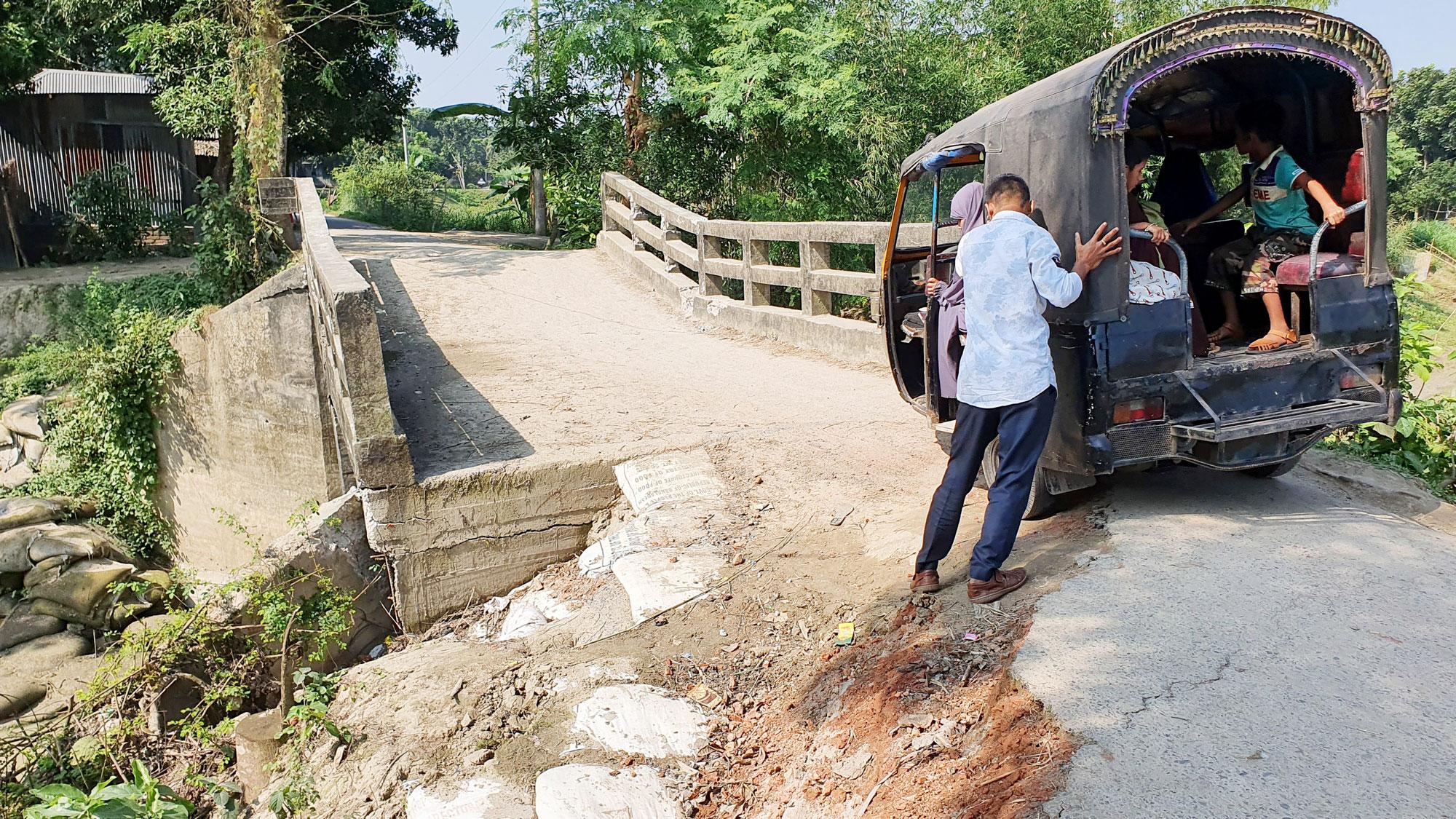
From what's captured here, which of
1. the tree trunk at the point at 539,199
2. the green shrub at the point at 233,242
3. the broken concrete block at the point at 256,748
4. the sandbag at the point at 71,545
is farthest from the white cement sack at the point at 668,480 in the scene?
the tree trunk at the point at 539,199

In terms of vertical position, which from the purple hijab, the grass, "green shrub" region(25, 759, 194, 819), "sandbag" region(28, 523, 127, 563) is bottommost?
"sandbag" region(28, 523, 127, 563)

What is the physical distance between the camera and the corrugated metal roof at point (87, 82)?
1909 centimetres

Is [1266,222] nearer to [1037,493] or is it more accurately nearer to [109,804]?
[1037,493]

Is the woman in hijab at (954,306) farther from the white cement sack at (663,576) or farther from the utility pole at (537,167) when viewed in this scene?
the utility pole at (537,167)

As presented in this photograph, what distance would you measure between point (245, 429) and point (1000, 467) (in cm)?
1002

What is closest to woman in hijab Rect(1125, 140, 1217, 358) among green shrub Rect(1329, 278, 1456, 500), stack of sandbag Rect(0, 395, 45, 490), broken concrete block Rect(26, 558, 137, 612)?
green shrub Rect(1329, 278, 1456, 500)

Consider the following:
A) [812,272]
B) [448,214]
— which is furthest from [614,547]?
[448,214]

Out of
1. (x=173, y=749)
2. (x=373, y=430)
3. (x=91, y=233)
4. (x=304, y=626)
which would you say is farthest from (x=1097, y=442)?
(x=91, y=233)

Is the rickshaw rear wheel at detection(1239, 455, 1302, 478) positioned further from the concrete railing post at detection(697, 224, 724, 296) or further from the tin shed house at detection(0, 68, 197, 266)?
the tin shed house at detection(0, 68, 197, 266)

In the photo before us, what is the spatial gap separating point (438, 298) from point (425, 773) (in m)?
8.46

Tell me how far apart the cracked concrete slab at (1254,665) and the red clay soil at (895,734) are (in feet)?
0.37

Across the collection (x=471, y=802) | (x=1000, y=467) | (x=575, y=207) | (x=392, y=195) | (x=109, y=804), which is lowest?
(x=109, y=804)

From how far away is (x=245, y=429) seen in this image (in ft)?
38.4

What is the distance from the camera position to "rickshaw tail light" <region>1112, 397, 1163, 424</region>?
178 inches
